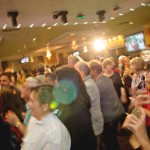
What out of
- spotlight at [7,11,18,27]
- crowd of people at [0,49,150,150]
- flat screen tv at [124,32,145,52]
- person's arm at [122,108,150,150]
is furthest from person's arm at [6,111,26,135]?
flat screen tv at [124,32,145,52]

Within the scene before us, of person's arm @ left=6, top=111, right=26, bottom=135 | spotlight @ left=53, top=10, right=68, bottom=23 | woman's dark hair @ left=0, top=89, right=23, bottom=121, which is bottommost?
person's arm @ left=6, top=111, right=26, bottom=135

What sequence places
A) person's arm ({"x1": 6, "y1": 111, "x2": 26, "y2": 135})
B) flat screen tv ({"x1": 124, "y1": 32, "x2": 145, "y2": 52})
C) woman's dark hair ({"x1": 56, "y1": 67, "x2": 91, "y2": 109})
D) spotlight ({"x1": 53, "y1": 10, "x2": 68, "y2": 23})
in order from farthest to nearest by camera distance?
1. flat screen tv ({"x1": 124, "y1": 32, "x2": 145, "y2": 52})
2. spotlight ({"x1": 53, "y1": 10, "x2": 68, "y2": 23})
3. person's arm ({"x1": 6, "y1": 111, "x2": 26, "y2": 135})
4. woman's dark hair ({"x1": 56, "y1": 67, "x2": 91, "y2": 109})

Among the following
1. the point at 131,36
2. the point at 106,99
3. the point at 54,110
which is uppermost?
the point at 131,36

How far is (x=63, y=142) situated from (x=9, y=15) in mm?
3554

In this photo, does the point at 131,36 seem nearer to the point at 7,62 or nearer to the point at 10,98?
the point at 10,98

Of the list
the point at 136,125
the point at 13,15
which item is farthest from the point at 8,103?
the point at 13,15

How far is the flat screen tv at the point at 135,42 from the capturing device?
11.0 meters

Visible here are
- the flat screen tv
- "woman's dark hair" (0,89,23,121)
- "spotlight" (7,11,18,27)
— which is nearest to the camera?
"woman's dark hair" (0,89,23,121)

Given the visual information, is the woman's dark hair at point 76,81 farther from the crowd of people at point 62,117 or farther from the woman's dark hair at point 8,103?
the woman's dark hair at point 8,103

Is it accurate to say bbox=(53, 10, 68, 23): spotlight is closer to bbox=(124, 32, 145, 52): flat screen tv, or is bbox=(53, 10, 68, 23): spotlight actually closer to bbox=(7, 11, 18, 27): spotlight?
bbox=(7, 11, 18, 27): spotlight

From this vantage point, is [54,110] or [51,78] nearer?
[54,110]

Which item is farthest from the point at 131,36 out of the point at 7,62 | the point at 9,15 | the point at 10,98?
the point at 7,62

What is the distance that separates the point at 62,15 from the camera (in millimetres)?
5250

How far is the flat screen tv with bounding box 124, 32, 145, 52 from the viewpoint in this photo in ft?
36.0
